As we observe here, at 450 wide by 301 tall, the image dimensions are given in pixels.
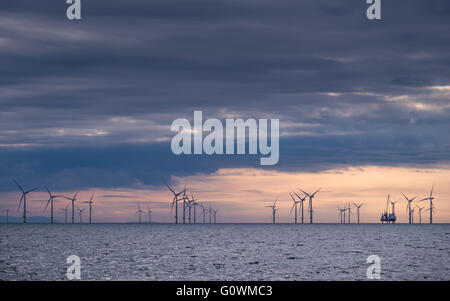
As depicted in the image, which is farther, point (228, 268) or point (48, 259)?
point (48, 259)

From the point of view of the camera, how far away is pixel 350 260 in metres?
120

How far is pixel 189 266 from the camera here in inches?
4085
